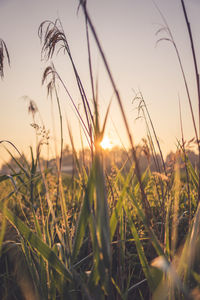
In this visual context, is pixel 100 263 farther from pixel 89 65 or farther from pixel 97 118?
pixel 89 65

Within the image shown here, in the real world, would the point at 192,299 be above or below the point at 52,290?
above

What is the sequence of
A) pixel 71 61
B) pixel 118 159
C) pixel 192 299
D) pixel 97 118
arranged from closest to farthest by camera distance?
1. pixel 192 299
2. pixel 97 118
3. pixel 71 61
4. pixel 118 159

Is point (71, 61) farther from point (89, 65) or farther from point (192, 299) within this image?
point (192, 299)

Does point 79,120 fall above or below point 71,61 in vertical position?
below

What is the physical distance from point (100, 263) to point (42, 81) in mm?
1028

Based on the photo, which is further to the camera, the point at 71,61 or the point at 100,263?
the point at 71,61

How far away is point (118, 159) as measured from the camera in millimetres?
1472

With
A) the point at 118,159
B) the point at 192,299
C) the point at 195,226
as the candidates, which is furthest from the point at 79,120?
the point at 192,299

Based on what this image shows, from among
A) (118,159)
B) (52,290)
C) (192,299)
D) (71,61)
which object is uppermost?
(71,61)

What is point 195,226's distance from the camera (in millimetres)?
843

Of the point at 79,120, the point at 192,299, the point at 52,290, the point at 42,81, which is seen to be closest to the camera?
the point at 192,299

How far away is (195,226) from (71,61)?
90 cm

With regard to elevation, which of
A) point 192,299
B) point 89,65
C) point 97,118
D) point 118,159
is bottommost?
point 192,299

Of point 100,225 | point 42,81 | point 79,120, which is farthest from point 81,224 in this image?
point 42,81
